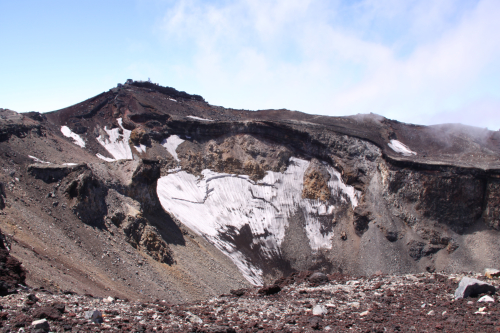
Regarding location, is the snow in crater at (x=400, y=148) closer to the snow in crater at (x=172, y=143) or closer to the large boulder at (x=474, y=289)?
the snow in crater at (x=172, y=143)

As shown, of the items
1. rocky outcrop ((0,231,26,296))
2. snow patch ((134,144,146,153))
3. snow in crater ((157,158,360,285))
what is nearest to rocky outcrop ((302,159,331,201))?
snow in crater ((157,158,360,285))

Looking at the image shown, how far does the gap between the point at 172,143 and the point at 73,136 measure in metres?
10.6

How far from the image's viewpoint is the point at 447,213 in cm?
3538

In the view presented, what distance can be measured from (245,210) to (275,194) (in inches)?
168

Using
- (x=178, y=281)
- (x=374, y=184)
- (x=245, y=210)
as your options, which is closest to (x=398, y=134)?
(x=374, y=184)

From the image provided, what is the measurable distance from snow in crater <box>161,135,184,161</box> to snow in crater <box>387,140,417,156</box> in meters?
25.0

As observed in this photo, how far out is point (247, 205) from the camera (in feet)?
123

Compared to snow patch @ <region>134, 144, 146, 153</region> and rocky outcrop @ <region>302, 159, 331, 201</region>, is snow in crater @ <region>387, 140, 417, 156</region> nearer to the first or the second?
rocky outcrop @ <region>302, 159, 331, 201</region>

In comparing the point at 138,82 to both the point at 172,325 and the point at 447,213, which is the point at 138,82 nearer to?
the point at 447,213

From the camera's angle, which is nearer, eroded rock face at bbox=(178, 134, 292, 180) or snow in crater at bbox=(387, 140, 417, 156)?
eroded rock face at bbox=(178, 134, 292, 180)

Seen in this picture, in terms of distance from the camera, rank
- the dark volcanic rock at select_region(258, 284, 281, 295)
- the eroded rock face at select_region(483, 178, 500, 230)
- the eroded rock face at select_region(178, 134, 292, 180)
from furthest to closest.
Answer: the eroded rock face at select_region(178, 134, 292, 180) → the eroded rock face at select_region(483, 178, 500, 230) → the dark volcanic rock at select_region(258, 284, 281, 295)

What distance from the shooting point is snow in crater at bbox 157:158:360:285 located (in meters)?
33.1

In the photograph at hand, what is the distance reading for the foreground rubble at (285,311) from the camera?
27.1 ft

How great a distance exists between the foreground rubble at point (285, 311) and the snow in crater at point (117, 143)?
2811cm
